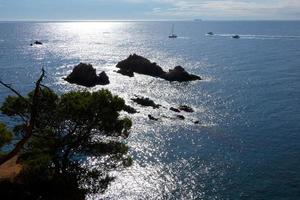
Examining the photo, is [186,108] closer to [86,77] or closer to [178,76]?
[178,76]

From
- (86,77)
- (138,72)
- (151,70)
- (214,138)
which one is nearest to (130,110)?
(214,138)

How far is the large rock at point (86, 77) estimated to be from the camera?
12388 centimetres

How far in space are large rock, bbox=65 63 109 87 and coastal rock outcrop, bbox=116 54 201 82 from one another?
17.5 m

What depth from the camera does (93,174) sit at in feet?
183

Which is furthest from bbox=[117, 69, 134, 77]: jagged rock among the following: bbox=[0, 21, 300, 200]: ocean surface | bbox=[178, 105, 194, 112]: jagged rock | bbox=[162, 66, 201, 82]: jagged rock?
bbox=[178, 105, 194, 112]: jagged rock

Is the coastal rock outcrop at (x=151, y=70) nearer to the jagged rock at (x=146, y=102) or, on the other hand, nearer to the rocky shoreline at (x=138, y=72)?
the rocky shoreline at (x=138, y=72)

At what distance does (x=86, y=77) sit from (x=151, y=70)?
31.4 meters

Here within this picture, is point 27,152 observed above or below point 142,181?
above

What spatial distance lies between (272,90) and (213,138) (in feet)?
168

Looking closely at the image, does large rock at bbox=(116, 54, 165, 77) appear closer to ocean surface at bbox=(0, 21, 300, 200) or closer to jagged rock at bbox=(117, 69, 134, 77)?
jagged rock at bbox=(117, 69, 134, 77)

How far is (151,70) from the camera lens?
5792 inches

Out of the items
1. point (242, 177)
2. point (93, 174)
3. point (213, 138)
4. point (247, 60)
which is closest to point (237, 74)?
point (247, 60)

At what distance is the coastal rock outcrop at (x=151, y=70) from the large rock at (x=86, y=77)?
57.5 ft

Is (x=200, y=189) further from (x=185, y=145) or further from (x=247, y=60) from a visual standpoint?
Answer: (x=247, y=60)
